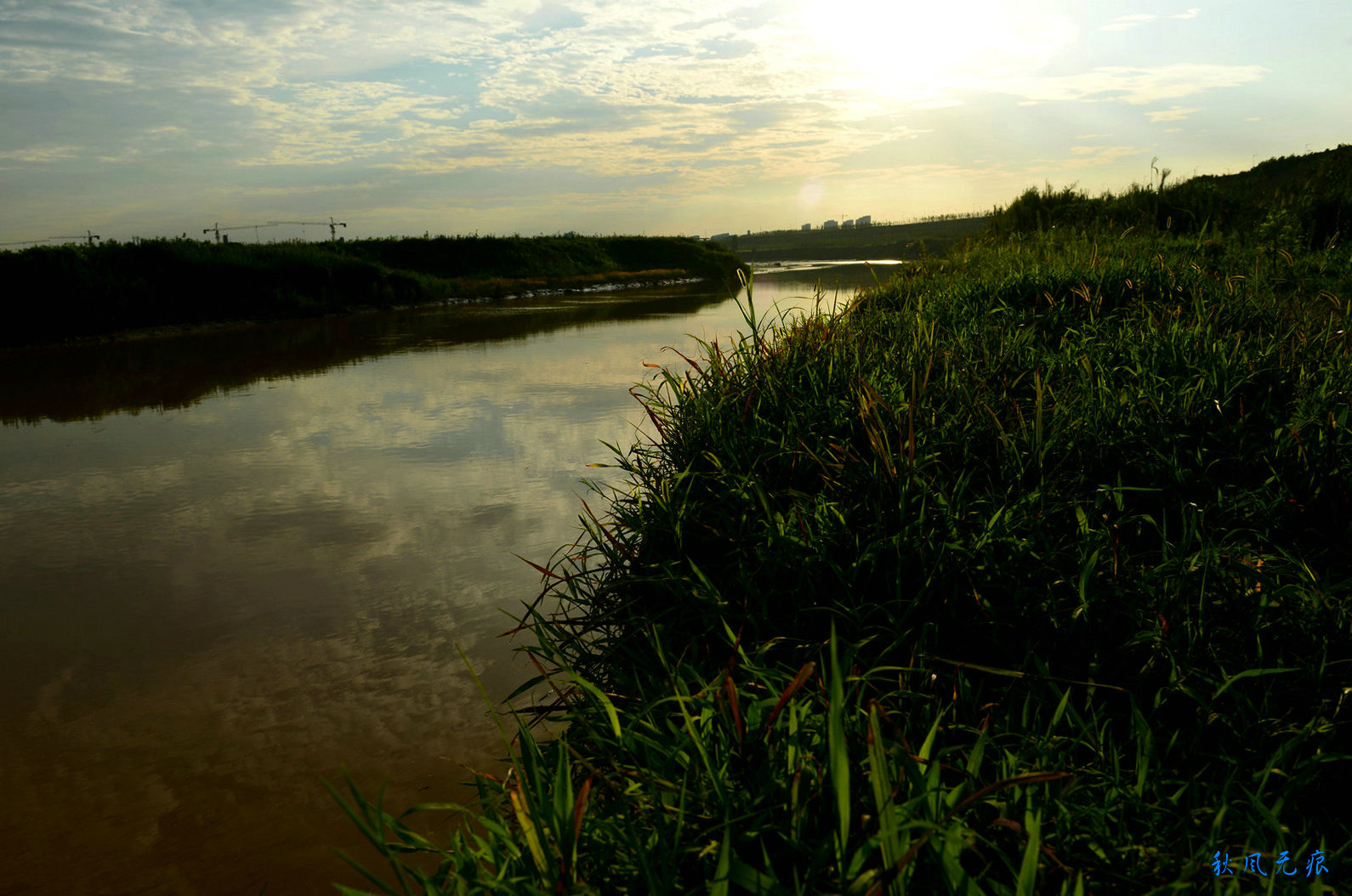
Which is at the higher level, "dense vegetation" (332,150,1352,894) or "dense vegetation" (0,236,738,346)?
"dense vegetation" (0,236,738,346)

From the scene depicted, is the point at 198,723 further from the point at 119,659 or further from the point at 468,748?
the point at 468,748

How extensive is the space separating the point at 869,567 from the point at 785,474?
72 cm

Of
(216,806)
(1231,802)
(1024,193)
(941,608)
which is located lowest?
(216,806)

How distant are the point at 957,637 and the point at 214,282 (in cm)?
2078

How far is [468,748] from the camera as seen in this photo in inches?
115

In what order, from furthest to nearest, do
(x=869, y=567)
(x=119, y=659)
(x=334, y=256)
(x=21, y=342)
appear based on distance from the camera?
(x=334, y=256) < (x=21, y=342) < (x=119, y=659) < (x=869, y=567)

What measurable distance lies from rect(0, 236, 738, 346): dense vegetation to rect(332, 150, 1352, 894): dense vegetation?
16467mm

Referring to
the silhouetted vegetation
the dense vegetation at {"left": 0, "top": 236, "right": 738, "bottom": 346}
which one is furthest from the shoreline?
the silhouetted vegetation

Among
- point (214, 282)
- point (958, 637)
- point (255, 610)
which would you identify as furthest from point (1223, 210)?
point (214, 282)

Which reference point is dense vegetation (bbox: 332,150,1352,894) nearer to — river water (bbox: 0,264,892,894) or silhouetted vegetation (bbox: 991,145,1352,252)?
river water (bbox: 0,264,892,894)

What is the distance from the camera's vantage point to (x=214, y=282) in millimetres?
18359

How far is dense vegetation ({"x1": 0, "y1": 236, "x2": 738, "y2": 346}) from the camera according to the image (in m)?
14.9

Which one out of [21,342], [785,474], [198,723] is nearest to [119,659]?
[198,723]

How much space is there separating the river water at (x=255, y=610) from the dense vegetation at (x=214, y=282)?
741cm
